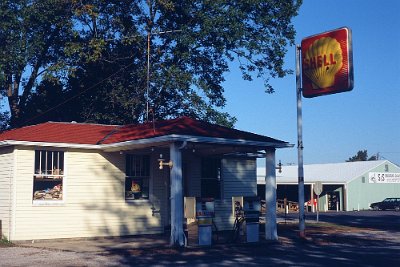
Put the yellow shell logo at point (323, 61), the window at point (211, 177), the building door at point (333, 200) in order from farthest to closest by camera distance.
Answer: the building door at point (333, 200) < the window at point (211, 177) < the yellow shell logo at point (323, 61)

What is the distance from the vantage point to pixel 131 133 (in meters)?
20.8

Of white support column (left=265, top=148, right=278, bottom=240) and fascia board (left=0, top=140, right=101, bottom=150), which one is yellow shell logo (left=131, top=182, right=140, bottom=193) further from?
white support column (left=265, top=148, right=278, bottom=240)

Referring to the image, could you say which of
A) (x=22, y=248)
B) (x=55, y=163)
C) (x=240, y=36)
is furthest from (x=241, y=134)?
(x=240, y=36)

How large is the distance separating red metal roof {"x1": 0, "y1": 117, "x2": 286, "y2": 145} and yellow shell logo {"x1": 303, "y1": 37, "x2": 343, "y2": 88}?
276cm

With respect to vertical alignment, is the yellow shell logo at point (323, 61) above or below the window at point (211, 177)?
above

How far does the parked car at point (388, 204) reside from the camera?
180 feet

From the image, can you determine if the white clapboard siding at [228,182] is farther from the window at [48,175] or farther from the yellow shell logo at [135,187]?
the window at [48,175]

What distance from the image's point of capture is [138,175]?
70.8 ft

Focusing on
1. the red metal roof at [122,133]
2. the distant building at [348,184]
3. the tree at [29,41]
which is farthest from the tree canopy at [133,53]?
the distant building at [348,184]

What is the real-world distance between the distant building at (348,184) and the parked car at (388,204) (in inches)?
37.2

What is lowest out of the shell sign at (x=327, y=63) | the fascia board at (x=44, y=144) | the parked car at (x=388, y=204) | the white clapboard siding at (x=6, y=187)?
the parked car at (x=388, y=204)

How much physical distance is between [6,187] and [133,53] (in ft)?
48.6

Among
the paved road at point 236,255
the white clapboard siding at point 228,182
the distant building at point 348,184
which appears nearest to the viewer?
the paved road at point 236,255

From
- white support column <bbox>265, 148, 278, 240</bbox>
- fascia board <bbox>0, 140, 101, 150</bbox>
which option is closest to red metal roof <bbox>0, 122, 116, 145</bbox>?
fascia board <bbox>0, 140, 101, 150</bbox>
